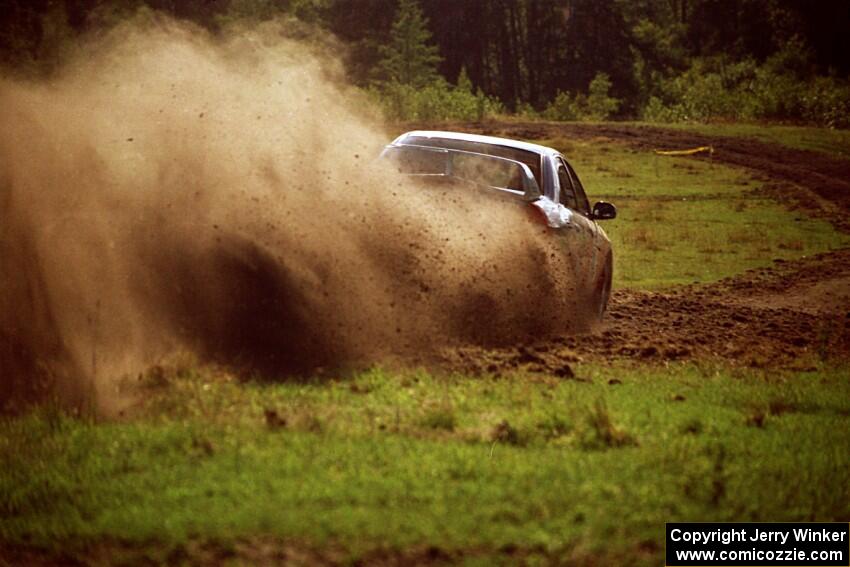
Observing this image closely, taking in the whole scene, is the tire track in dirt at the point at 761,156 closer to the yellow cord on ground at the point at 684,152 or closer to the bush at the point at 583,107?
the yellow cord on ground at the point at 684,152

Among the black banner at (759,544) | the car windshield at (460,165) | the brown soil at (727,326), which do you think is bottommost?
the brown soil at (727,326)

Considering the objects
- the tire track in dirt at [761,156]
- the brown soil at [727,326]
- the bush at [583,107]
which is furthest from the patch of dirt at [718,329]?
the bush at [583,107]

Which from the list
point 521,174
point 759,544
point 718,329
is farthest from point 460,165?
point 759,544

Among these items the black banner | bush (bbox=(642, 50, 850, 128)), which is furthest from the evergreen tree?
the black banner

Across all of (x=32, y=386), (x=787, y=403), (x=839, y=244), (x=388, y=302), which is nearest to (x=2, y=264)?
(x=32, y=386)

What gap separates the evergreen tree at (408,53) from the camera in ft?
226

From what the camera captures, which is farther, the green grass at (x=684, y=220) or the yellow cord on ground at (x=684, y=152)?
the yellow cord on ground at (x=684, y=152)

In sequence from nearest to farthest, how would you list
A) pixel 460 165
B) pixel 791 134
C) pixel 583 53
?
pixel 460 165
pixel 791 134
pixel 583 53

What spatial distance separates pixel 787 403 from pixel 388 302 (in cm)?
347

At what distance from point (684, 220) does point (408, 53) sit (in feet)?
145

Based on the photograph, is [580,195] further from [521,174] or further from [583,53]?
[583,53]

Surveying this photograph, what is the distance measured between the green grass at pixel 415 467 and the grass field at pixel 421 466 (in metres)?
0.02

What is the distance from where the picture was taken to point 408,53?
69.5 meters

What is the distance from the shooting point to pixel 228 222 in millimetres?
9672
